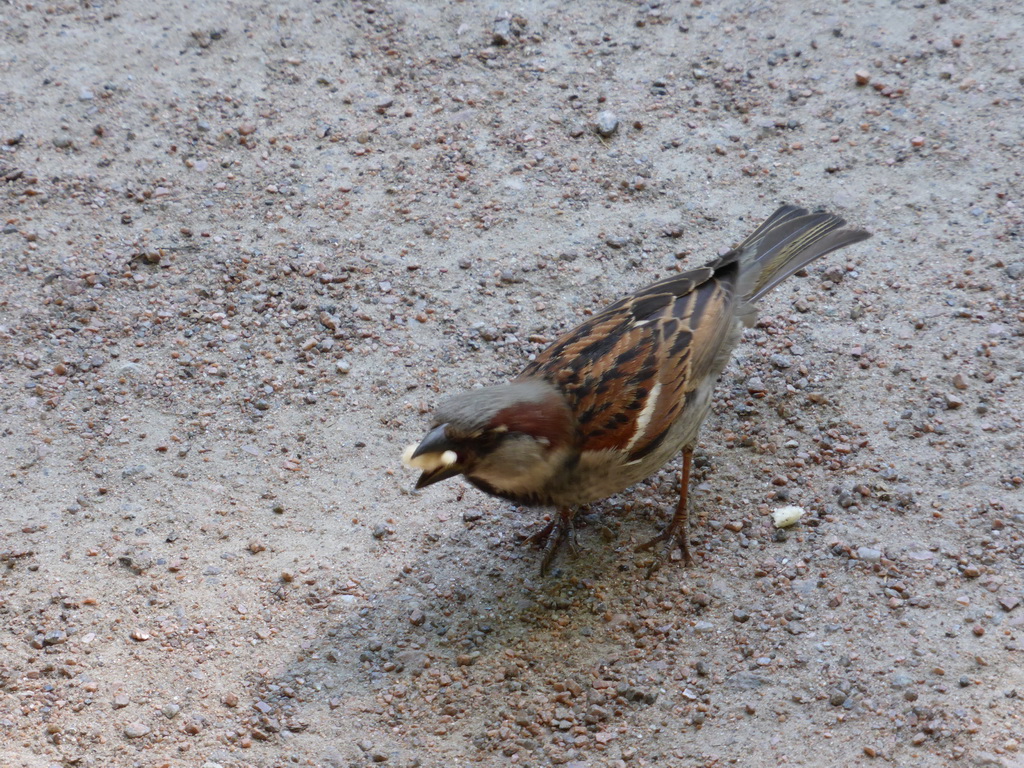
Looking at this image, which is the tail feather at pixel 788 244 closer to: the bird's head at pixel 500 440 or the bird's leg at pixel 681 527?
the bird's leg at pixel 681 527

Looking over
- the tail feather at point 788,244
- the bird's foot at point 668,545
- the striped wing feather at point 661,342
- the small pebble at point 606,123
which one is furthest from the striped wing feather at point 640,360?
the small pebble at point 606,123

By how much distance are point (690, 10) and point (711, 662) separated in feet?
15.3

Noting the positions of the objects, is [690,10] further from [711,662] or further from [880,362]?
[711,662]

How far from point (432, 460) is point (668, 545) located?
1.20 metres

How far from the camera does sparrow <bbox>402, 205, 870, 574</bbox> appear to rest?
3793mm

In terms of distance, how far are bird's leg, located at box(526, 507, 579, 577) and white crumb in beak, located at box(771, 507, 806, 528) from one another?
85 centimetres

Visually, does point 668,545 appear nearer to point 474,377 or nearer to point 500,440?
point 500,440

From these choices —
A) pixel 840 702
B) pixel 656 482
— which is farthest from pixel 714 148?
pixel 840 702

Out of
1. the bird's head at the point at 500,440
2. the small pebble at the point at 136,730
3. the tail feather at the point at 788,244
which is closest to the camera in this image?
the small pebble at the point at 136,730

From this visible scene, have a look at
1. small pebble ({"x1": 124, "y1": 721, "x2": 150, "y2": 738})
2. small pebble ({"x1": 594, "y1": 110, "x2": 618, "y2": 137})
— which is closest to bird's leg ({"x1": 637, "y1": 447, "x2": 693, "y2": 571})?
small pebble ({"x1": 124, "y1": 721, "x2": 150, "y2": 738})

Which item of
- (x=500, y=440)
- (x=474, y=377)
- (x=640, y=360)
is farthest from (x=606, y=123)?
(x=500, y=440)

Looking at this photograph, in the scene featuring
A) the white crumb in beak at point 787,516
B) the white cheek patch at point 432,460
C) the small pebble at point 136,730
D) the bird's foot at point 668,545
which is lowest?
the small pebble at point 136,730

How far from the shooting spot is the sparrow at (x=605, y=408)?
379 cm

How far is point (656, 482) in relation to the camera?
4.72 meters
